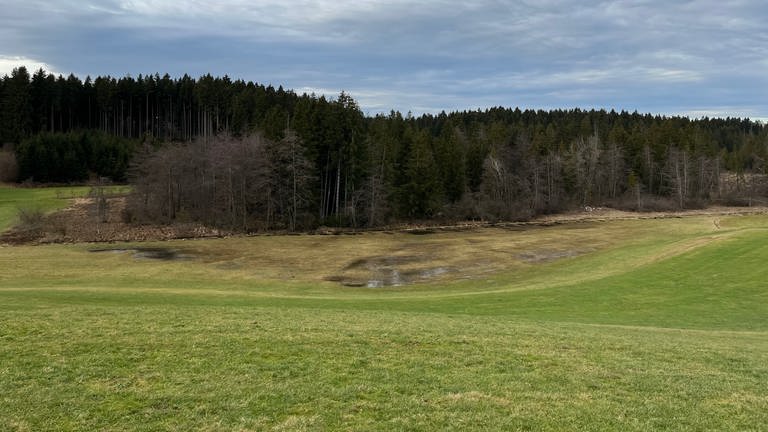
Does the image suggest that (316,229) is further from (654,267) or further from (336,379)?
(336,379)

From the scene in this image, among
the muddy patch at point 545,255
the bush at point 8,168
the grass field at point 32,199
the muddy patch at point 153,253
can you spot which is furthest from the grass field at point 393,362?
the bush at point 8,168

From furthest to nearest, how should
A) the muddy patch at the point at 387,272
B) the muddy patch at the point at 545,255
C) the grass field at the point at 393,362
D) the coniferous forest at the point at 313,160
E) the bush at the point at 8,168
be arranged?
the bush at the point at 8,168 < the coniferous forest at the point at 313,160 < the muddy patch at the point at 545,255 < the muddy patch at the point at 387,272 < the grass field at the point at 393,362

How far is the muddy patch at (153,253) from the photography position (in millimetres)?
43969

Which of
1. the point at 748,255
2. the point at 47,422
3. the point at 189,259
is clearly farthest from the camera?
the point at 189,259

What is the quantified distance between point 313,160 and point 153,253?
87.0 ft

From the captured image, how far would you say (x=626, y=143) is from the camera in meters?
111

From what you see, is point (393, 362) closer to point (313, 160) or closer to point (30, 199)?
point (313, 160)

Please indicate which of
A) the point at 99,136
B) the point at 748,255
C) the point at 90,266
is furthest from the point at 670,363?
the point at 99,136

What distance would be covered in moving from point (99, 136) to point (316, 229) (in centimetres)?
6172

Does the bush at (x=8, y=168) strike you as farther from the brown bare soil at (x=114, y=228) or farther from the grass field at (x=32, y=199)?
the brown bare soil at (x=114, y=228)

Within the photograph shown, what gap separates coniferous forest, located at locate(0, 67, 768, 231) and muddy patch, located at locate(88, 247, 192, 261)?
50.3ft

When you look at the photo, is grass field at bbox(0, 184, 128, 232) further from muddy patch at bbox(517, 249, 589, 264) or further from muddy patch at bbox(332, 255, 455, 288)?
muddy patch at bbox(517, 249, 589, 264)

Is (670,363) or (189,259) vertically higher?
(670,363)

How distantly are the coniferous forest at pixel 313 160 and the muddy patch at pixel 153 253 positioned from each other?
15347 millimetres
